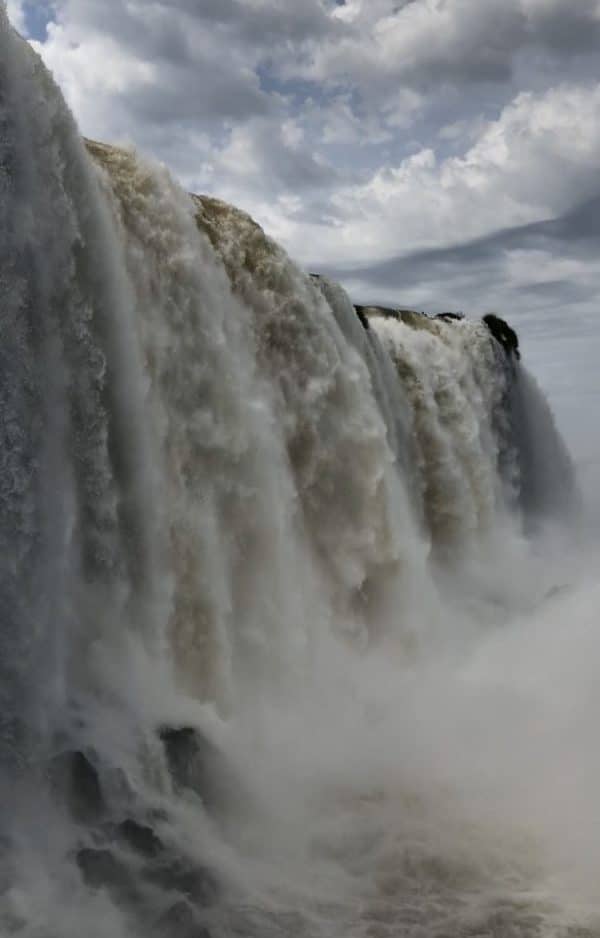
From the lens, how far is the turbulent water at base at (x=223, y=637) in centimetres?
812

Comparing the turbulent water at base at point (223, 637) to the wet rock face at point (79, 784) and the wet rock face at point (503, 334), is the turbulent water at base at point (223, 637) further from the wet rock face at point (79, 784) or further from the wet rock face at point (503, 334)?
the wet rock face at point (503, 334)

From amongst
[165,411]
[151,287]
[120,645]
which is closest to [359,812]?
[120,645]

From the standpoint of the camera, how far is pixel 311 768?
36.2 feet

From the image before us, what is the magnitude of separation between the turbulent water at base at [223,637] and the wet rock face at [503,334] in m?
13.4

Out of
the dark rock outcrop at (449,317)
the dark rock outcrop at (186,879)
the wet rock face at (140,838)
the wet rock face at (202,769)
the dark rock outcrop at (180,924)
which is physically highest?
the dark rock outcrop at (449,317)

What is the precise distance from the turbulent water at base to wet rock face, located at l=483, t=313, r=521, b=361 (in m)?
13.4

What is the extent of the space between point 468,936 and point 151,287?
8035 millimetres

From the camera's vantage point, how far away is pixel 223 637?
11422 millimetres

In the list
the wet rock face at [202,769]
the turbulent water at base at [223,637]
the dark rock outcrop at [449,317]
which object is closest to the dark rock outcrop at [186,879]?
the turbulent water at base at [223,637]

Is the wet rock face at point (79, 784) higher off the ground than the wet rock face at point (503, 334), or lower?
lower

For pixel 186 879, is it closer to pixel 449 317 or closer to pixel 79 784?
pixel 79 784

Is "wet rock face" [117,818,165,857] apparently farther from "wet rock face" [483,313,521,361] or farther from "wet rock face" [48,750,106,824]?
"wet rock face" [483,313,521,361]

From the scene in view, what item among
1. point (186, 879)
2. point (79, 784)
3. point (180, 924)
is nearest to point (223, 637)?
point (79, 784)

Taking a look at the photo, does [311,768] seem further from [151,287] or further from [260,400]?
[151,287]
